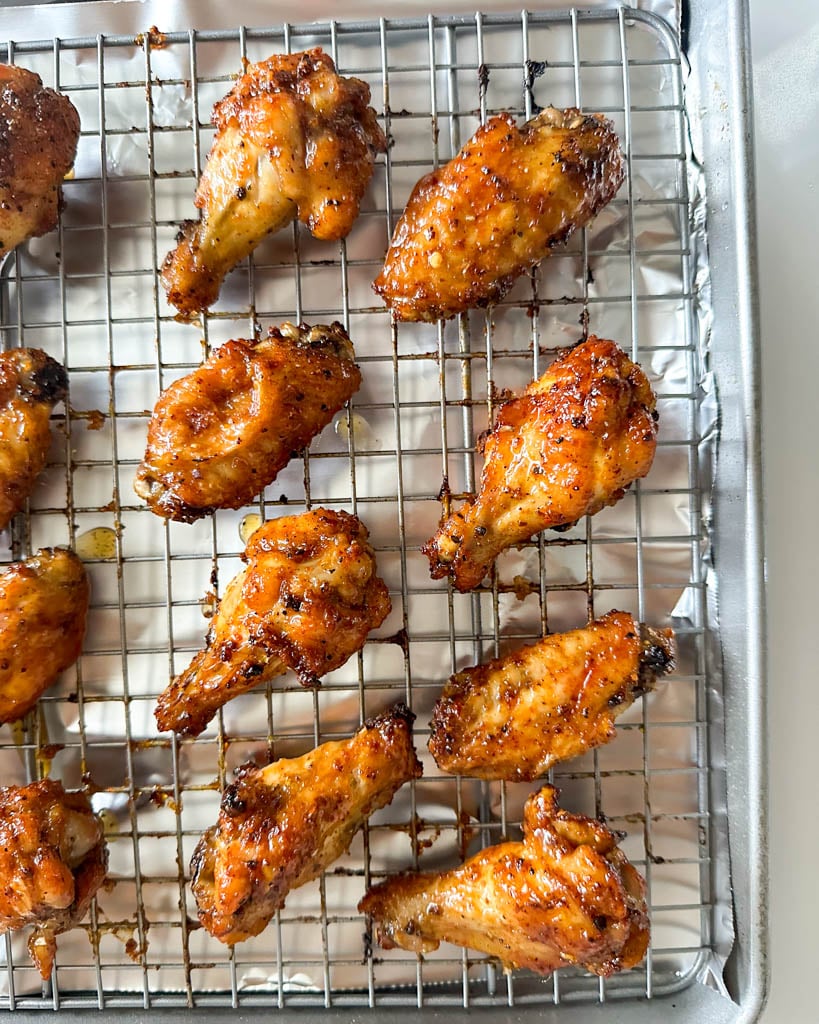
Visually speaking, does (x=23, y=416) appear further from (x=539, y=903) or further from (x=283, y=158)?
(x=539, y=903)

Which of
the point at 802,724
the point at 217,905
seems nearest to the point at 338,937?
the point at 217,905

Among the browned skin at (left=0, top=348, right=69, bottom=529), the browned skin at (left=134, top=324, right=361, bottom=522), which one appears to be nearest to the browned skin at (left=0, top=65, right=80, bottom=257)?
the browned skin at (left=0, top=348, right=69, bottom=529)

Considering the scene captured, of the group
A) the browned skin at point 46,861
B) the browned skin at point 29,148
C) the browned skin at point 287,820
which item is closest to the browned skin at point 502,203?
the browned skin at point 29,148

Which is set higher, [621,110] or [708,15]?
[708,15]

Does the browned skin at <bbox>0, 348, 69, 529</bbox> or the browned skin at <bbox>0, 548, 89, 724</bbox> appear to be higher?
the browned skin at <bbox>0, 348, 69, 529</bbox>

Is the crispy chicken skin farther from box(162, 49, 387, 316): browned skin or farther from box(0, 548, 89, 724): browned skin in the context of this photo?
box(162, 49, 387, 316): browned skin

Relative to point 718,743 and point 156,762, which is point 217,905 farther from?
point 718,743

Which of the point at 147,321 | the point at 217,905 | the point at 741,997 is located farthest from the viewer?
the point at 147,321
